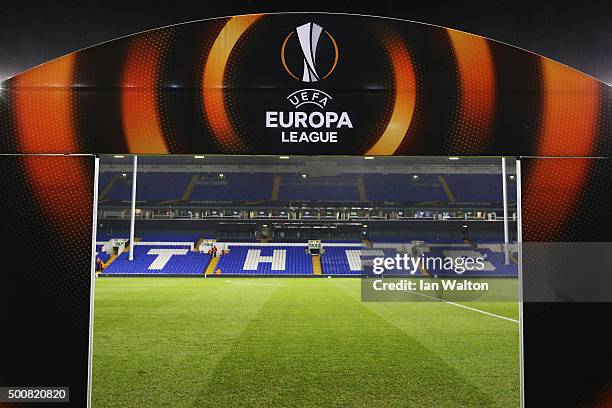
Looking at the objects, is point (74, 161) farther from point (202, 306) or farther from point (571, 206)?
point (202, 306)

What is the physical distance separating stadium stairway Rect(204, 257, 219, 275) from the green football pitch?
15163 millimetres

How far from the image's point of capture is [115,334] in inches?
279

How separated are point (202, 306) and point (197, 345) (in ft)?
14.8

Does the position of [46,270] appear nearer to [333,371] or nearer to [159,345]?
[333,371]

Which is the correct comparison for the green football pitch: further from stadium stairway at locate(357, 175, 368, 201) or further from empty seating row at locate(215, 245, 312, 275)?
stadium stairway at locate(357, 175, 368, 201)

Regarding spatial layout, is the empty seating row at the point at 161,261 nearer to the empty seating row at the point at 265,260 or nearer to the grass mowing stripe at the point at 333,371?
the empty seating row at the point at 265,260

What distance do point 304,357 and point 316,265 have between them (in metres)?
21.2

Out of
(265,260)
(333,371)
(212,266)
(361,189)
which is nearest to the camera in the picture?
(333,371)

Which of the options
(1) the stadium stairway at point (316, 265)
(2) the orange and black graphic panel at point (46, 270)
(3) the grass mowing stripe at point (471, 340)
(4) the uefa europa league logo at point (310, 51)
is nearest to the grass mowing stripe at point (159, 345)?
(2) the orange and black graphic panel at point (46, 270)

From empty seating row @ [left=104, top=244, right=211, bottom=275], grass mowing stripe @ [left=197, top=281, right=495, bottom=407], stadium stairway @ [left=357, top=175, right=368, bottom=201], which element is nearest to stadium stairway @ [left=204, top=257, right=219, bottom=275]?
empty seating row @ [left=104, top=244, right=211, bottom=275]

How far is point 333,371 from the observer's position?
4.96 metres

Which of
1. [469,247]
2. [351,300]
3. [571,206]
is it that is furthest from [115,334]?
[469,247]

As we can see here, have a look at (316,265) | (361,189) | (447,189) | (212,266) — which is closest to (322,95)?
(212,266)

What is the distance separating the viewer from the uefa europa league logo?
328 centimetres
